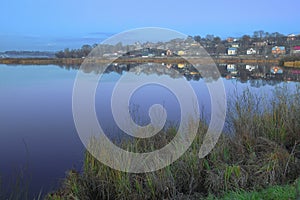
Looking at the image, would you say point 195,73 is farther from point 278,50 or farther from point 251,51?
point 278,50

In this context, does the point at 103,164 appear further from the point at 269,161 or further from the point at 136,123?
the point at 269,161

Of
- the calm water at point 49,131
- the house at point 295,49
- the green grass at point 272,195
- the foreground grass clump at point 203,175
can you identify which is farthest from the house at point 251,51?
the green grass at point 272,195

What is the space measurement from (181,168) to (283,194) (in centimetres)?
164

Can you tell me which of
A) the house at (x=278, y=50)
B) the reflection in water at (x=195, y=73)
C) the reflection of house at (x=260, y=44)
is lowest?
the reflection in water at (x=195, y=73)

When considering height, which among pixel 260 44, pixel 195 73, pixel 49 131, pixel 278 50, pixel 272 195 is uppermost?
pixel 260 44

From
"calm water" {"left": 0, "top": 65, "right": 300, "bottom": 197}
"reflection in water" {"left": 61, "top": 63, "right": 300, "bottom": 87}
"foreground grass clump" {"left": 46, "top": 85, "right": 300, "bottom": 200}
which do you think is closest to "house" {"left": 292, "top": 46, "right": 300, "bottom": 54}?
"reflection in water" {"left": 61, "top": 63, "right": 300, "bottom": 87}

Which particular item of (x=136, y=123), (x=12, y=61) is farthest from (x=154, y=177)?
(x=12, y=61)

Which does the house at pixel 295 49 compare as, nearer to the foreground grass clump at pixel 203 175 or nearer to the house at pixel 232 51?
the house at pixel 232 51

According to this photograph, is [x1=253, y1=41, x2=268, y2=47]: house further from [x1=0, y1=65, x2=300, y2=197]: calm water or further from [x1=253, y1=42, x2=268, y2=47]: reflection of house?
[x1=0, y1=65, x2=300, y2=197]: calm water

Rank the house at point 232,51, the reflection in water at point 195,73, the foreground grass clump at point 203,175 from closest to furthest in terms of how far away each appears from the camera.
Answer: the foreground grass clump at point 203,175 < the reflection in water at point 195,73 < the house at point 232,51

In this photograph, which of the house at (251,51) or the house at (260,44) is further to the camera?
the house at (260,44)

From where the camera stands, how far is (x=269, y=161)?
469 centimetres

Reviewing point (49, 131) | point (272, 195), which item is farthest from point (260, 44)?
point (272, 195)

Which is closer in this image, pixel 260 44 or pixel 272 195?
pixel 272 195
